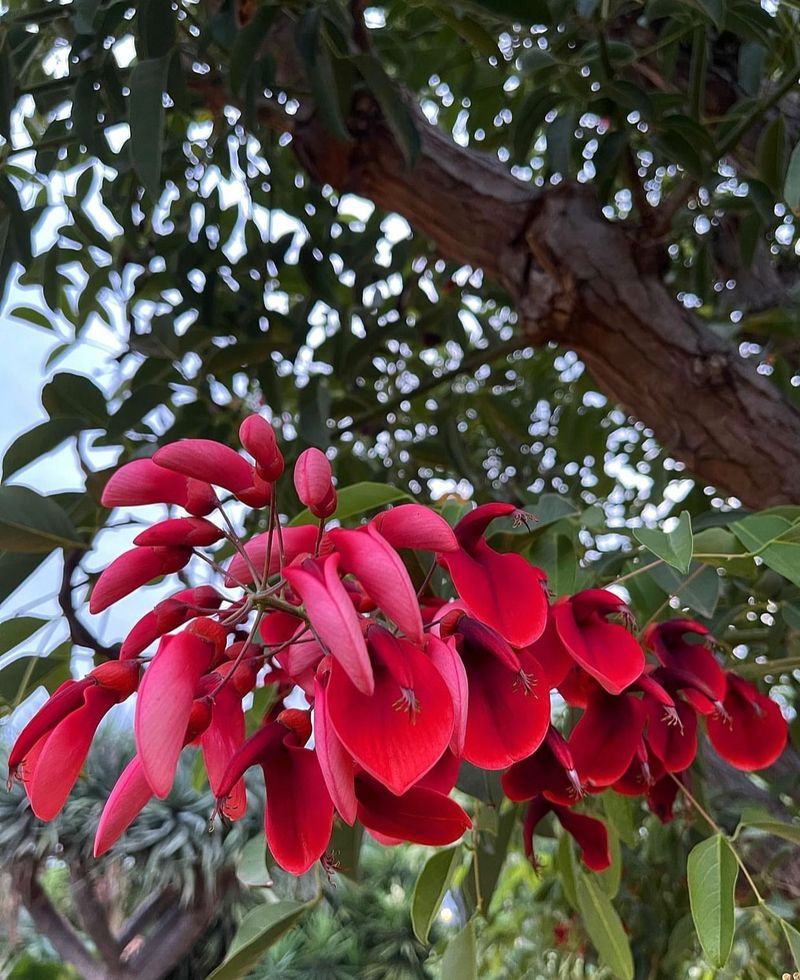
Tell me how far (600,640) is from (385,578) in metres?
0.13

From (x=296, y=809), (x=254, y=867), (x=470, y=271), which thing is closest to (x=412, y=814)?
(x=296, y=809)

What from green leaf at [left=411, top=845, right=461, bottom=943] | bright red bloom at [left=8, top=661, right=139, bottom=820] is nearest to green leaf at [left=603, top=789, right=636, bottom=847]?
green leaf at [left=411, top=845, right=461, bottom=943]

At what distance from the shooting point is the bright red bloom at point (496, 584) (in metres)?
0.30

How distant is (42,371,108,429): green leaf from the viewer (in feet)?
1.91

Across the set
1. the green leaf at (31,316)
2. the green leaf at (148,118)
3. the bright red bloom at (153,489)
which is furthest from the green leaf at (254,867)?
the green leaf at (31,316)

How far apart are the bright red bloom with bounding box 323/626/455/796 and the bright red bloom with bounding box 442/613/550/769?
3cm

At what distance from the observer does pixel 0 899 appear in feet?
9.87

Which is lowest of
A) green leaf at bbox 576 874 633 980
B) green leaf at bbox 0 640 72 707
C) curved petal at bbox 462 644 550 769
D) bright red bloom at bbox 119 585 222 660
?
green leaf at bbox 576 874 633 980

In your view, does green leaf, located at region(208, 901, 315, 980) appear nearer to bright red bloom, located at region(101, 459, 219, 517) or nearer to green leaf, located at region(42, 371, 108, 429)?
bright red bloom, located at region(101, 459, 219, 517)

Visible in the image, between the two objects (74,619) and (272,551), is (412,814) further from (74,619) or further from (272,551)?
(74,619)

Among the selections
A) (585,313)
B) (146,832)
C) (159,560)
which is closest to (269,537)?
(159,560)

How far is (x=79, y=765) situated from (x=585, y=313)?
0.57 m

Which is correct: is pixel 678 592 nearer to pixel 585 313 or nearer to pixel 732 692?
pixel 732 692

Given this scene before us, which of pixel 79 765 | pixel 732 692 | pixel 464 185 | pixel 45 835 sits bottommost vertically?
pixel 732 692
